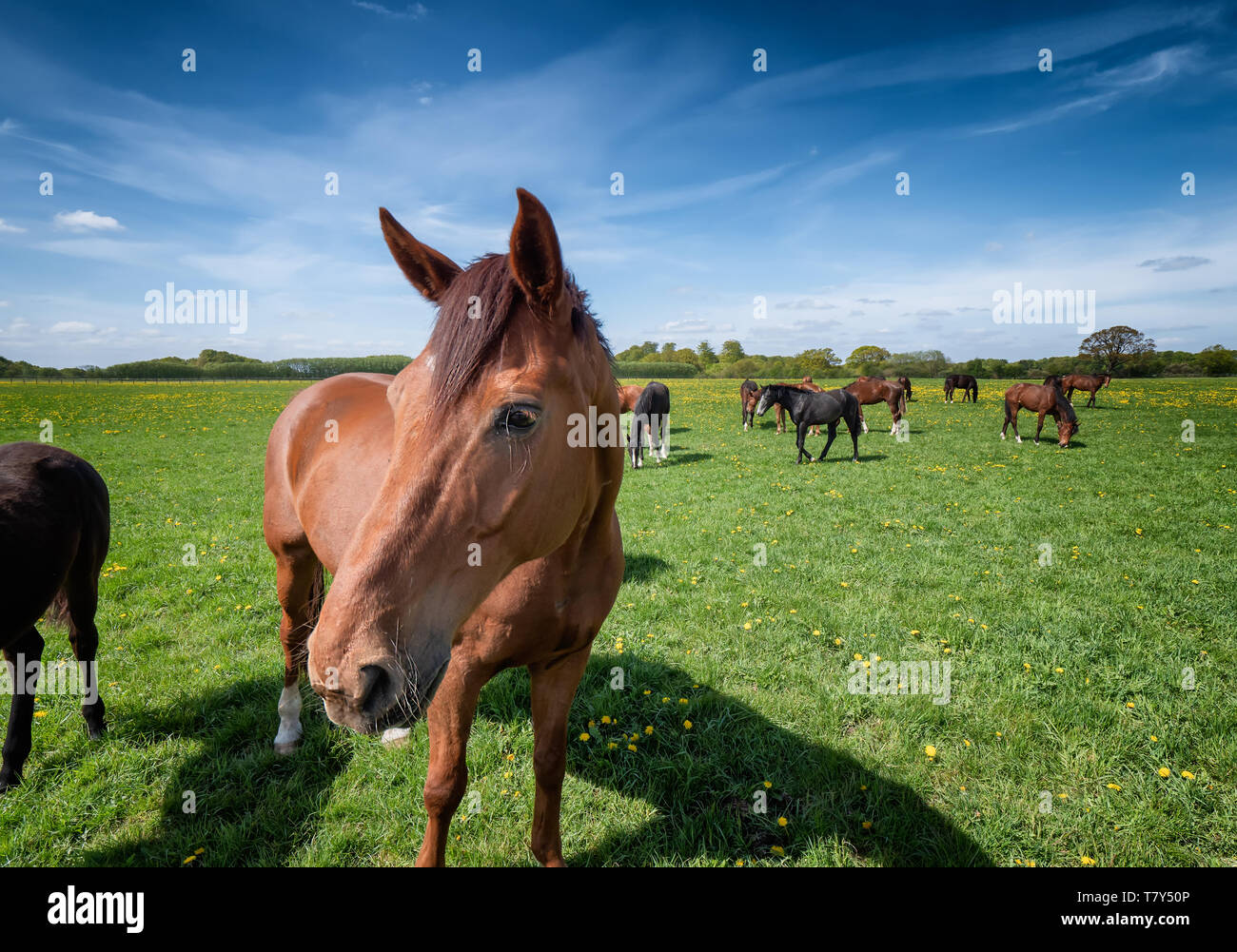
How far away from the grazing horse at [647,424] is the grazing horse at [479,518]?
13104mm

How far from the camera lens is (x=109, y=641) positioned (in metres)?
5.02

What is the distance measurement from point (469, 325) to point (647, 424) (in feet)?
50.0

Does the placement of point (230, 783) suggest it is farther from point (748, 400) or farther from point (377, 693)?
point (748, 400)

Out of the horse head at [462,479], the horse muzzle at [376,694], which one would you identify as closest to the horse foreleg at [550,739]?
the horse head at [462,479]

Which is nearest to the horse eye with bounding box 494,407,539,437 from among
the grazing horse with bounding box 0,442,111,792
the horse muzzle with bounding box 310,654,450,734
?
the horse muzzle with bounding box 310,654,450,734

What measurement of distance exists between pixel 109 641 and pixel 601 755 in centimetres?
501

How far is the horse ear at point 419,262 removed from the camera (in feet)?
6.60

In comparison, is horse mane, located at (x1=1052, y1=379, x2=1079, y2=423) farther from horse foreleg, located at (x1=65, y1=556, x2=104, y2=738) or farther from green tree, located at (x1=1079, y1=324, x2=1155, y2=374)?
green tree, located at (x1=1079, y1=324, x2=1155, y2=374)

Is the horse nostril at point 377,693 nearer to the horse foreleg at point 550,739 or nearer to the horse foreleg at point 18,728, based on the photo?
the horse foreleg at point 550,739

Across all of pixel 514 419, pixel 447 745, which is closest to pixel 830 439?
pixel 447 745

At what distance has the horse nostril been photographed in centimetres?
130

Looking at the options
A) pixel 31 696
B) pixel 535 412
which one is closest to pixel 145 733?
pixel 31 696

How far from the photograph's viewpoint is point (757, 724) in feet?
13.1

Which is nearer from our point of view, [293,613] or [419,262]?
[419,262]
